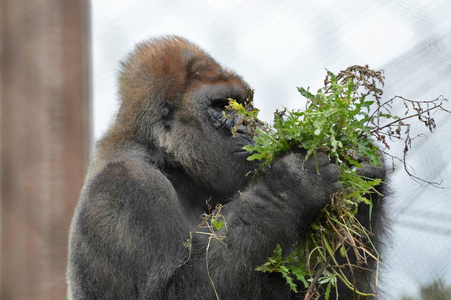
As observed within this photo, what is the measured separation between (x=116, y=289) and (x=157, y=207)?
53cm

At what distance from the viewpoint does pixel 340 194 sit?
368cm

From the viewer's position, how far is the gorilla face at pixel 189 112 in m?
4.41

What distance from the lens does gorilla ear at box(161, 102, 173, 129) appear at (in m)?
4.53

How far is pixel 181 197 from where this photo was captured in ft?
14.5

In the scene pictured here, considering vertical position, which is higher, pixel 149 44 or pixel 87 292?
pixel 149 44

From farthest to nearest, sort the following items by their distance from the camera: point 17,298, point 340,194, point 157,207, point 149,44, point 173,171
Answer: point 17,298 < point 149,44 < point 173,171 < point 157,207 < point 340,194

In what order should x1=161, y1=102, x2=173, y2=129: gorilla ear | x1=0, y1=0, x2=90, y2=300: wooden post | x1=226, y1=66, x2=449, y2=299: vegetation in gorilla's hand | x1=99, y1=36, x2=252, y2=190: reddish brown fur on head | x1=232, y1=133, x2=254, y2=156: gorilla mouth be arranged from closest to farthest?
x1=226, y1=66, x2=449, y2=299: vegetation in gorilla's hand
x1=232, y1=133, x2=254, y2=156: gorilla mouth
x1=99, y1=36, x2=252, y2=190: reddish brown fur on head
x1=161, y1=102, x2=173, y2=129: gorilla ear
x1=0, y1=0, x2=90, y2=300: wooden post

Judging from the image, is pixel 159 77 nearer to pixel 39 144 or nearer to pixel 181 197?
pixel 181 197

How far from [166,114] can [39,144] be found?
2.18 m

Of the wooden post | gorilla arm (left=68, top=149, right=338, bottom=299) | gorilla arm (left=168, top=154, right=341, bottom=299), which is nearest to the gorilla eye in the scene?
gorilla arm (left=68, top=149, right=338, bottom=299)

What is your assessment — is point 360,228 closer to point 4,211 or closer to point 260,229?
point 260,229

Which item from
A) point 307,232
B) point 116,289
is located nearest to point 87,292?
point 116,289

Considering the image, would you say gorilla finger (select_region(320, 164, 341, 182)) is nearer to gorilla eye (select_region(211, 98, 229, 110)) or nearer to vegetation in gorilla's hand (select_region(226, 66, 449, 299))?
vegetation in gorilla's hand (select_region(226, 66, 449, 299))

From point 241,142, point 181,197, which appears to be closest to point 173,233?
point 181,197
